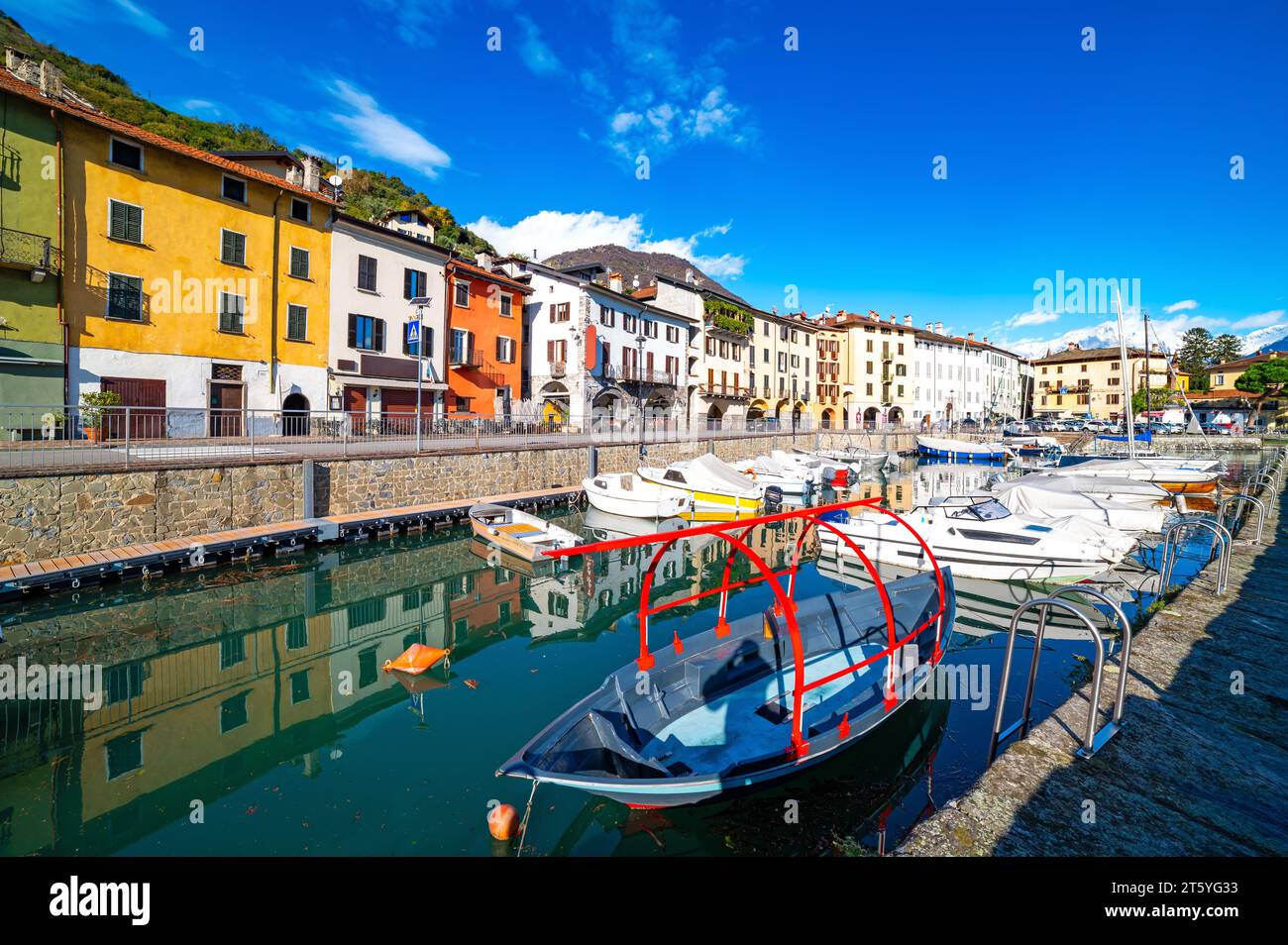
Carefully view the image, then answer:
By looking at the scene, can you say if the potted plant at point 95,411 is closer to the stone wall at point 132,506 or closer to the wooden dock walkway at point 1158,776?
the stone wall at point 132,506

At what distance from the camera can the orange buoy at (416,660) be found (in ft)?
35.2

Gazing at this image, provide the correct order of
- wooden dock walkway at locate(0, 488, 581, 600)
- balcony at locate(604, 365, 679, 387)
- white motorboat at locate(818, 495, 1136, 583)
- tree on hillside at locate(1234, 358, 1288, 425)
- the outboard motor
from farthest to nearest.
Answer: tree on hillside at locate(1234, 358, 1288, 425) < balcony at locate(604, 365, 679, 387) < the outboard motor < white motorboat at locate(818, 495, 1136, 583) < wooden dock walkway at locate(0, 488, 581, 600)

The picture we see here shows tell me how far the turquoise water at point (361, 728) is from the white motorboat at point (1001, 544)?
73 cm

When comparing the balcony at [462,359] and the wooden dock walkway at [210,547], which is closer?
the wooden dock walkway at [210,547]

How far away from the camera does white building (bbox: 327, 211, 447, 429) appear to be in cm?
3011

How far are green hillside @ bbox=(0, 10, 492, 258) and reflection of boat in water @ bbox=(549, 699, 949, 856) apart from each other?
45361mm

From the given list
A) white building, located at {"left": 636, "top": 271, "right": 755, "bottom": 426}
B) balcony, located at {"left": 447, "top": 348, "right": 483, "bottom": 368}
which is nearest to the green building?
balcony, located at {"left": 447, "top": 348, "right": 483, "bottom": 368}

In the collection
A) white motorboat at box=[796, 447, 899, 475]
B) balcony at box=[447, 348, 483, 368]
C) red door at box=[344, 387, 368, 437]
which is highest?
balcony at box=[447, 348, 483, 368]

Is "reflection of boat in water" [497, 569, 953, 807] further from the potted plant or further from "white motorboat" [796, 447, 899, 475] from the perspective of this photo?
"white motorboat" [796, 447, 899, 475]

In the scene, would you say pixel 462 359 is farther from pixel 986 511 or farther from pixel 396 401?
pixel 986 511

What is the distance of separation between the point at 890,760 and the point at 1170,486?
3086cm

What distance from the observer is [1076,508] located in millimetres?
18391

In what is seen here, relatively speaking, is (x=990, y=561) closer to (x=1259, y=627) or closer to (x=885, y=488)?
(x=1259, y=627)

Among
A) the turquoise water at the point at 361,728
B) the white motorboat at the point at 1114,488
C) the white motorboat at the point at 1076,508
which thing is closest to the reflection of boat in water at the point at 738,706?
the turquoise water at the point at 361,728
